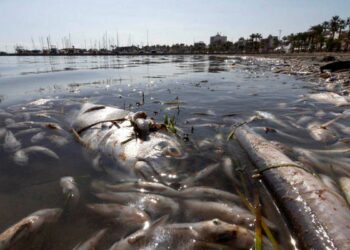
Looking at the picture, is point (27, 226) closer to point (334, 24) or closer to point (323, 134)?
point (323, 134)

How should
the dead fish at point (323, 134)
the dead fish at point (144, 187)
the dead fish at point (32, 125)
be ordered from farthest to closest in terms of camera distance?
the dead fish at point (32, 125), the dead fish at point (323, 134), the dead fish at point (144, 187)

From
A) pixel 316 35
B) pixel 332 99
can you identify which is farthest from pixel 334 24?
pixel 332 99

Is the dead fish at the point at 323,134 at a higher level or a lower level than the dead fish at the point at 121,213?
higher

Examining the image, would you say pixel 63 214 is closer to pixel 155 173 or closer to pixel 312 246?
pixel 155 173

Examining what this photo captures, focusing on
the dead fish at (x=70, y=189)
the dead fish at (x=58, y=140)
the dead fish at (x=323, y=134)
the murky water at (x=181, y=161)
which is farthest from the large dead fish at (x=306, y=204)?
the dead fish at (x=58, y=140)

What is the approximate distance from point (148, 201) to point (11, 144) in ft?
13.6

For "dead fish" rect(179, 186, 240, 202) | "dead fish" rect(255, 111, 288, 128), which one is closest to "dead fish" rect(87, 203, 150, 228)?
"dead fish" rect(179, 186, 240, 202)

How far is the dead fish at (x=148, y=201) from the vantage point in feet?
11.8

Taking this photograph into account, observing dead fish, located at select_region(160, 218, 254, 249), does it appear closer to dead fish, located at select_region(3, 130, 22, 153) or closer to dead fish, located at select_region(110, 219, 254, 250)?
dead fish, located at select_region(110, 219, 254, 250)

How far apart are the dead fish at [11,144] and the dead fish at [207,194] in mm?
4146

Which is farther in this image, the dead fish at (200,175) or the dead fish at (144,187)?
the dead fish at (200,175)

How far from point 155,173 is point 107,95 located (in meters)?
9.20

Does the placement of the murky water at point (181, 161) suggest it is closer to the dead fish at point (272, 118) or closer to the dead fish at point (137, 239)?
the dead fish at point (272, 118)

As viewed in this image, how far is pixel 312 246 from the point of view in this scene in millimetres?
2639
